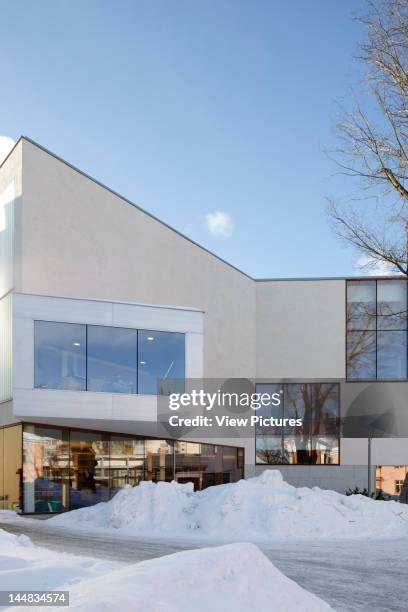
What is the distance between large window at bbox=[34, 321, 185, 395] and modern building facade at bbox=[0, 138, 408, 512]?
4 centimetres

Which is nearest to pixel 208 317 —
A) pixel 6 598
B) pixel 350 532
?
pixel 350 532

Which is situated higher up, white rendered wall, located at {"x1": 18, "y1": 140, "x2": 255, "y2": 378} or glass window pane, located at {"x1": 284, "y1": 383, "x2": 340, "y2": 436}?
white rendered wall, located at {"x1": 18, "y1": 140, "x2": 255, "y2": 378}

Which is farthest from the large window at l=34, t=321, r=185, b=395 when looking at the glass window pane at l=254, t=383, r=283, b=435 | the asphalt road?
the glass window pane at l=254, t=383, r=283, b=435

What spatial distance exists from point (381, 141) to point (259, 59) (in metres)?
6.72

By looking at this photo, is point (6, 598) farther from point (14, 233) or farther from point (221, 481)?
point (221, 481)

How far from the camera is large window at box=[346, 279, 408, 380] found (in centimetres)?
3644

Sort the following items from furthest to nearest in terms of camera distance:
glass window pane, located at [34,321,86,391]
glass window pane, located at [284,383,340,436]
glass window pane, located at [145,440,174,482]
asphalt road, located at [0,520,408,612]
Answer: glass window pane, located at [284,383,340,436] → glass window pane, located at [145,440,174,482] → glass window pane, located at [34,321,86,391] → asphalt road, located at [0,520,408,612]

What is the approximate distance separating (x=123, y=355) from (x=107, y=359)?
2.05ft

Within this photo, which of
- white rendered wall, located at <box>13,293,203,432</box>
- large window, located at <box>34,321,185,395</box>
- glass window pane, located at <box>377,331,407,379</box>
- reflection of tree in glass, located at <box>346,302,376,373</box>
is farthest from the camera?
reflection of tree in glass, located at <box>346,302,376,373</box>

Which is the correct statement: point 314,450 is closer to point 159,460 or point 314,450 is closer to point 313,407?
point 313,407

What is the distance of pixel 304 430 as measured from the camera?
36781 mm

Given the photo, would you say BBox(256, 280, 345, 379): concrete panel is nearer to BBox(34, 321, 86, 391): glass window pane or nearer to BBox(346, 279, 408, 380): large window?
BBox(346, 279, 408, 380): large window

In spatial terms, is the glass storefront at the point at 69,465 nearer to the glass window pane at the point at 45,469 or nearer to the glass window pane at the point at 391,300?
the glass window pane at the point at 45,469

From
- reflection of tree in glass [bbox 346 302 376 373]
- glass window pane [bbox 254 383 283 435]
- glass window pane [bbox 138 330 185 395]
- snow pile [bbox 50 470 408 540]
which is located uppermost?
reflection of tree in glass [bbox 346 302 376 373]
